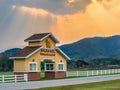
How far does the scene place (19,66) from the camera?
182 ft

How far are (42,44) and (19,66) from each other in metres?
5.31

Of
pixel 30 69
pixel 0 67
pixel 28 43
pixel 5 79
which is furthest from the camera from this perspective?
pixel 0 67

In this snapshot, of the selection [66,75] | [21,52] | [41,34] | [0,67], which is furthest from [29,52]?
[0,67]

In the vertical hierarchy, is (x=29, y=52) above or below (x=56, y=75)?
above

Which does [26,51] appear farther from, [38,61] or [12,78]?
[12,78]

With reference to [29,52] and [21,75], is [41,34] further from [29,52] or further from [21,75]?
[21,75]

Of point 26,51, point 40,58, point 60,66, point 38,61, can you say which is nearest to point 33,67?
point 38,61

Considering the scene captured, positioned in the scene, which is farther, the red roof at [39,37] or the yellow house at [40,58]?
the red roof at [39,37]

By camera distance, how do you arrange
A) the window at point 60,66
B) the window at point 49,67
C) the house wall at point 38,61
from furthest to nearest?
1. the window at point 60,66
2. the window at point 49,67
3. the house wall at point 38,61

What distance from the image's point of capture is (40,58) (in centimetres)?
5725

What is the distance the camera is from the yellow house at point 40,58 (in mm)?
55188

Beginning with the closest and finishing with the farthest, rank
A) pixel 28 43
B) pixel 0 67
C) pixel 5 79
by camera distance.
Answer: pixel 5 79 → pixel 28 43 → pixel 0 67

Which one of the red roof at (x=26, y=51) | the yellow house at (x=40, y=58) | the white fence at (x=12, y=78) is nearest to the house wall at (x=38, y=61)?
the yellow house at (x=40, y=58)

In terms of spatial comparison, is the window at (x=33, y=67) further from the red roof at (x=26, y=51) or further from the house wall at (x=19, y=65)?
the red roof at (x=26, y=51)
